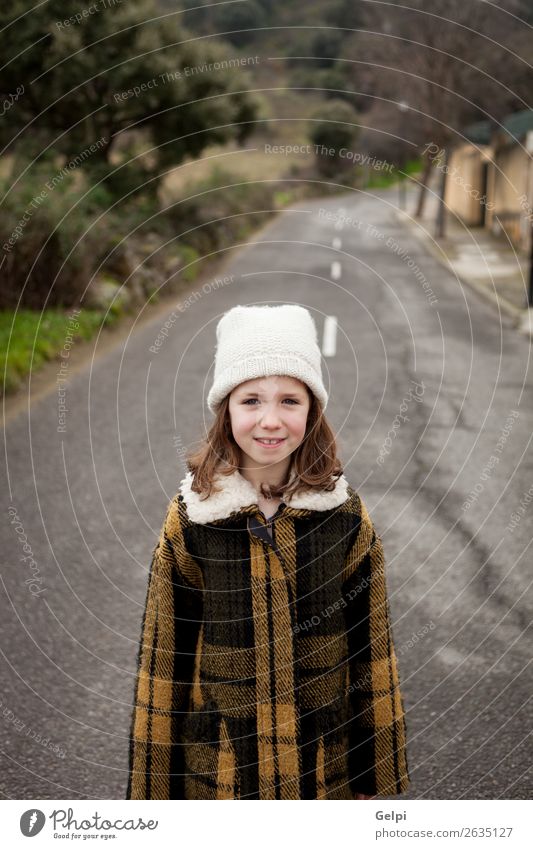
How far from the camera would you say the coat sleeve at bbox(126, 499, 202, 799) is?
1.64 meters

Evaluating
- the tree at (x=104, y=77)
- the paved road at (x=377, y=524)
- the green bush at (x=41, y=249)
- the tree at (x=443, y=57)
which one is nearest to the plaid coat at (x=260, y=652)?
the paved road at (x=377, y=524)

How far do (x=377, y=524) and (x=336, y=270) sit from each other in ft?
33.8

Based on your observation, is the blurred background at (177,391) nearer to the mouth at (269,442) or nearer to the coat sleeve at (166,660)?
the coat sleeve at (166,660)

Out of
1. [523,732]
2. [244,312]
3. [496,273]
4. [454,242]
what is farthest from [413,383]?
[454,242]

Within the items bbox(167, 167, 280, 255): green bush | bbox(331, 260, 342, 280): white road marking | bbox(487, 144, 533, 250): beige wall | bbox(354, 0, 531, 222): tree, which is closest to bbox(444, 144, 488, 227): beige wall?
bbox(487, 144, 533, 250): beige wall

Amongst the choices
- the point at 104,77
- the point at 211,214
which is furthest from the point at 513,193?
the point at 104,77

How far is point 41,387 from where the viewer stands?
670 centimetres

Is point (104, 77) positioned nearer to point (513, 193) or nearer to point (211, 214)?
point (211, 214)

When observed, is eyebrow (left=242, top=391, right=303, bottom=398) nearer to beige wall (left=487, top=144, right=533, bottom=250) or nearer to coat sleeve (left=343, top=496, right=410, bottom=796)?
coat sleeve (left=343, top=496, right=410, bottom=796)

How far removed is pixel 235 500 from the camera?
1.58 meters

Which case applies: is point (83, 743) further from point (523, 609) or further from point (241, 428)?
point (523, 609)

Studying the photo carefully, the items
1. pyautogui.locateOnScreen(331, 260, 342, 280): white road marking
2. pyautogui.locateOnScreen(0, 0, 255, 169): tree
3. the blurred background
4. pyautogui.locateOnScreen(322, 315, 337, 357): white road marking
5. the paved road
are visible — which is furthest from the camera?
pyautogui.locateOnScreen(331, 260, 342, 280): white road marking

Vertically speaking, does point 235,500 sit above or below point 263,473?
below

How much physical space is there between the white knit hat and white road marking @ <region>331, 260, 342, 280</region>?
37.4 ft
